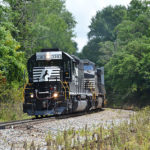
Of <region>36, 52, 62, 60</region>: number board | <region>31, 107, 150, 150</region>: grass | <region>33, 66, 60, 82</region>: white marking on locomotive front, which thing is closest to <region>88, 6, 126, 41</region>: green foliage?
<region>36, 52, 62, 60</region>: number board

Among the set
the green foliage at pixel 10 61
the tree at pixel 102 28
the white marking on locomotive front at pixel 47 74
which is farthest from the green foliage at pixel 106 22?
the white marking on locomotive front at pixel 47 74

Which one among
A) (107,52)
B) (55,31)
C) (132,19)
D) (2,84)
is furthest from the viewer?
(107,52)

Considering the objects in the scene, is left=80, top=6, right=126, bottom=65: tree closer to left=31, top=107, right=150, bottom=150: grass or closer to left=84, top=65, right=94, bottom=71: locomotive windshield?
left=84, top=65, right=94, bottom=71: locomotive windshield

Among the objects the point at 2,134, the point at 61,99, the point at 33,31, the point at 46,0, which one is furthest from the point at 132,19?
the point at 2,134

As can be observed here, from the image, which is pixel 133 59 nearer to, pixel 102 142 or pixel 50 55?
pixel 50 55

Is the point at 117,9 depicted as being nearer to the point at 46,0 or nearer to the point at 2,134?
the point at 46,0

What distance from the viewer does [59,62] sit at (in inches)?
670

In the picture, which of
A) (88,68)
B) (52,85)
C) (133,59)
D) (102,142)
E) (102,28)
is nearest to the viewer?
(102,142)

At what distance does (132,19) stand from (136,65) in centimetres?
1082

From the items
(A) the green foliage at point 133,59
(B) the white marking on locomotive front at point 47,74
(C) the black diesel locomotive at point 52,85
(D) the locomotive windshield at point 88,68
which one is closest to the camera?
(C) the black diesel locomotive at point 52,85

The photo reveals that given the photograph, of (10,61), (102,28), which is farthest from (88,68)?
(102,28)

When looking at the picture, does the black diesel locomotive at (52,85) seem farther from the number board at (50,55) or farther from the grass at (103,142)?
the grass at (103,142)

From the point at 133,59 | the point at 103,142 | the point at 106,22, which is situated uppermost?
the point at 106,22

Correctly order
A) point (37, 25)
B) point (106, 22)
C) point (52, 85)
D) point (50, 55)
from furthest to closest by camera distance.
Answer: point (106, 22) < point (37, 25) < point (50, 55) < point (52, 85)
